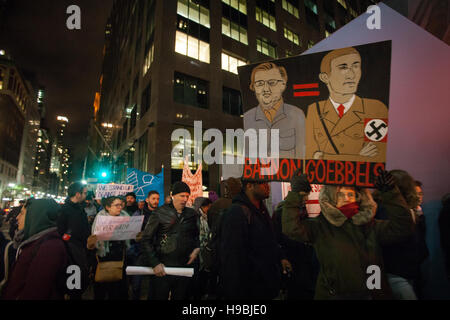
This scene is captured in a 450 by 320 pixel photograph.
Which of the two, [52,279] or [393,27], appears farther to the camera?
[393,27]

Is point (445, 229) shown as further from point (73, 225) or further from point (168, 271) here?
point (73, 225)

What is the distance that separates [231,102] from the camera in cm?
2345

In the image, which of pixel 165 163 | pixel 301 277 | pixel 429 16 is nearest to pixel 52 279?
pixel 301 277

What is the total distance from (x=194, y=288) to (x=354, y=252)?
343 centimetres

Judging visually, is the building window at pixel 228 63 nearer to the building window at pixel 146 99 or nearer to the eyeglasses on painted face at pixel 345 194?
the building window at pixel 146 99

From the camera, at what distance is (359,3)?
4353cm

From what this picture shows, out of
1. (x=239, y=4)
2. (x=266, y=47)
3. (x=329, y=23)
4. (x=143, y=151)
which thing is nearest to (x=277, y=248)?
(x=143, y=151)

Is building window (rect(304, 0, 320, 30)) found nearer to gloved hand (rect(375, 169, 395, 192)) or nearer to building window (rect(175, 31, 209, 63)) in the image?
building window (rect(175, 31, 209, 63))

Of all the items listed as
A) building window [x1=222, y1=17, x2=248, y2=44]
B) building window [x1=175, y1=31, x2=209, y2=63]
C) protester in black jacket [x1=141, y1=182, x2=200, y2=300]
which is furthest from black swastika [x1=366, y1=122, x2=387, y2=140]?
building window [x1=222, y1=17, x2=248, y2=44]

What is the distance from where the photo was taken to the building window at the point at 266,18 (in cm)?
2725

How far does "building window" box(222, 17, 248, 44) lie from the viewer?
78.9 feet

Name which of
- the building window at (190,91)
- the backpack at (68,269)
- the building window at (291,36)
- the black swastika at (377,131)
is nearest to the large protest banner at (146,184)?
the backpack at (68,269)

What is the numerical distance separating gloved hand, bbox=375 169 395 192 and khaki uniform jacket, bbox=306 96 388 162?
1.09 ft

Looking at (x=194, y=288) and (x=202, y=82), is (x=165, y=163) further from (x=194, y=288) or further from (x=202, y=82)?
(x=194, y=288)
